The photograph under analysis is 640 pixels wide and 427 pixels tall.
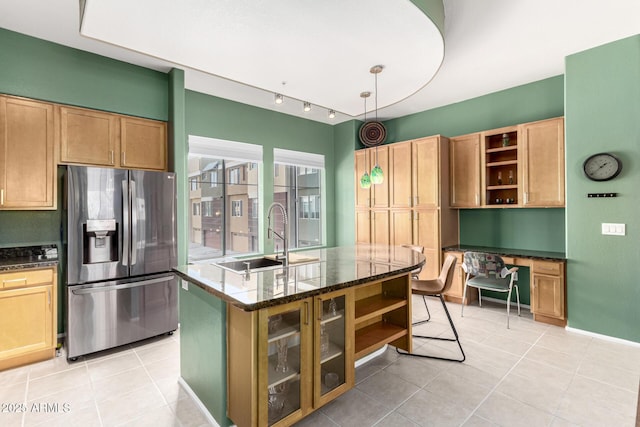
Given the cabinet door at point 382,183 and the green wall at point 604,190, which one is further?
the cabinet door at point 382,183

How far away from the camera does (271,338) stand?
171 centimetres

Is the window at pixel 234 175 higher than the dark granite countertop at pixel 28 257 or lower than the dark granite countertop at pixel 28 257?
higher

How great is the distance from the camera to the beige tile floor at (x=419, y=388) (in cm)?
200

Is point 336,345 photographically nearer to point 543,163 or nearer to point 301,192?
point 543,163

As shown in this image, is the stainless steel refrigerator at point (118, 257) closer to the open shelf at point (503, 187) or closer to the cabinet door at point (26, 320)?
the cabinet door at point (26, 320)

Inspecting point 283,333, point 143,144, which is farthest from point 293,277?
point 143,144

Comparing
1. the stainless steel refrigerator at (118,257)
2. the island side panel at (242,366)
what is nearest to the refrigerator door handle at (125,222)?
the stainless steel refrigerator at (118,257)

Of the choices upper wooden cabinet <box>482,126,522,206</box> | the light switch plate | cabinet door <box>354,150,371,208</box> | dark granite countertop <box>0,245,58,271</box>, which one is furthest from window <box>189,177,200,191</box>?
the light switch plate

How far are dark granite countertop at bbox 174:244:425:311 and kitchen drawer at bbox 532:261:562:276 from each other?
1777 millimetres

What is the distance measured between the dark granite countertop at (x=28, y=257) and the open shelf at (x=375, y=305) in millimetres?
2748

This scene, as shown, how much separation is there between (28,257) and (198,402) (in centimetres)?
225

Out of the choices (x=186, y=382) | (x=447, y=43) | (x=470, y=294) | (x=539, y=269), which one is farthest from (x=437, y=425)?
(x=447, y=43)

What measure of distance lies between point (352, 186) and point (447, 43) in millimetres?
2907

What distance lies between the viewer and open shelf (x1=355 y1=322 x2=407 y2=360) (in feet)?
7.35
